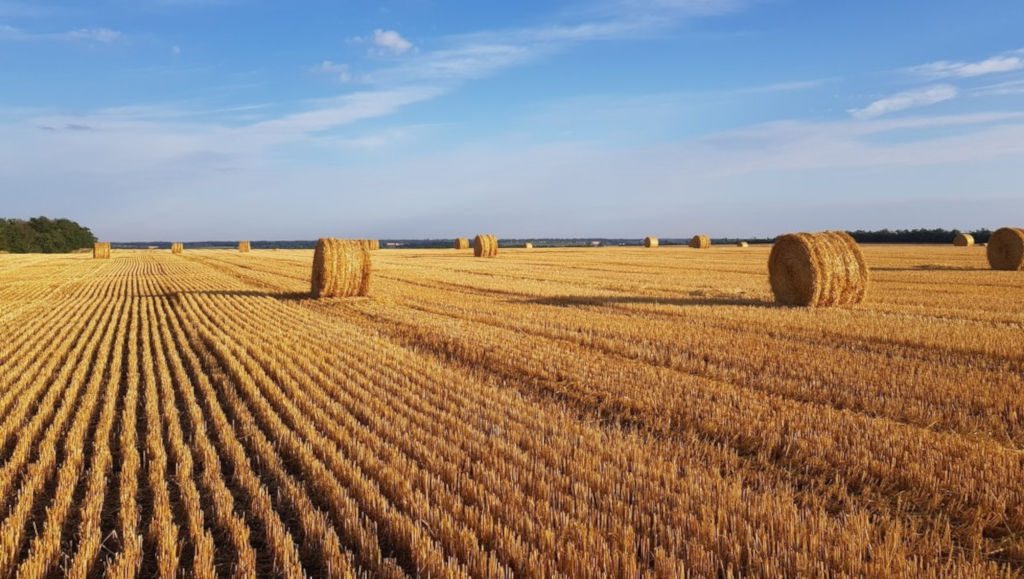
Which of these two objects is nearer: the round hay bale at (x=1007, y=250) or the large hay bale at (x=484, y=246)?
the round hay bale at (x=1007, y=250)

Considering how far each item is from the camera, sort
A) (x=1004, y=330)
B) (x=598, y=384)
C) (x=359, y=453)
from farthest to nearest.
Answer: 1. (x=1004, y=330)
2. (x=598, y=384)
3. (x=359, y=453)

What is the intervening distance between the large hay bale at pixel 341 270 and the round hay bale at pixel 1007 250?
72.2 feet

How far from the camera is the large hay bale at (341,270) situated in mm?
17312

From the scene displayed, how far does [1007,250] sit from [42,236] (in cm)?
10590

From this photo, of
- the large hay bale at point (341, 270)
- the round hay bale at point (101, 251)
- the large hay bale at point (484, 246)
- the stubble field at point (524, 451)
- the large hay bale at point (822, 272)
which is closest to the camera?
the stubble field at point (524, 451)

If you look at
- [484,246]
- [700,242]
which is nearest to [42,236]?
[484,246]

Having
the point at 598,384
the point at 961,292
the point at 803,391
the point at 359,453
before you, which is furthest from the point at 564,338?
the point at 961,292

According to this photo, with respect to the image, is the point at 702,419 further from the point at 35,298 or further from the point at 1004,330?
the point at 35,298

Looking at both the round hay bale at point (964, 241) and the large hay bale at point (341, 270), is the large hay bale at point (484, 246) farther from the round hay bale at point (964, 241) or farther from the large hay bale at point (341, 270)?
the round hay bale at point (964, 241)

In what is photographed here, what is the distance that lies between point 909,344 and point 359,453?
7868mm

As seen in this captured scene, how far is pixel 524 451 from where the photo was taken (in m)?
5.28

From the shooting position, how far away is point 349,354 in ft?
31.7

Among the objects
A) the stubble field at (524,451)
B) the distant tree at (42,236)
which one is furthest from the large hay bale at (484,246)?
the distant tree at (42,236)

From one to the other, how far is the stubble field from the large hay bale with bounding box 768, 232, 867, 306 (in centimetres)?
264
